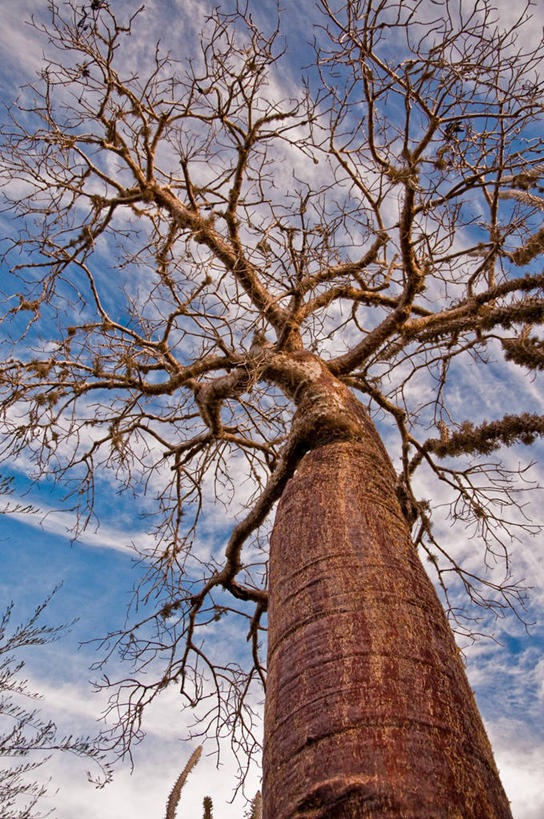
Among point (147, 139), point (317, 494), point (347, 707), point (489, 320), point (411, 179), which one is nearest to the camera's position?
point (347, 707)

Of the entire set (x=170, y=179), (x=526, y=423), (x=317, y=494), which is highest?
Answer: (x=170, y=179)

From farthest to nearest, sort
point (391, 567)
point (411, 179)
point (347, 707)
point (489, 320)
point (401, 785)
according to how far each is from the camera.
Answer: point (489, 320) → point (411, 179) → point (391, 567) → point (347, 707) → point (401, 785)

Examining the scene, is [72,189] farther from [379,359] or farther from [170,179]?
[379,359]

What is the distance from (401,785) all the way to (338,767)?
14 centimetres

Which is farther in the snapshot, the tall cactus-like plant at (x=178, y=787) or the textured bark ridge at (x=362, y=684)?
the tall cactus-like plant at (x=178, y=787)

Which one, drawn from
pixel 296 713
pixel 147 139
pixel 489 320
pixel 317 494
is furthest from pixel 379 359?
pixel 296 713

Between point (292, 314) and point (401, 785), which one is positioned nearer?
point (401, 785)

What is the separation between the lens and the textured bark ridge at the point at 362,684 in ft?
3.64

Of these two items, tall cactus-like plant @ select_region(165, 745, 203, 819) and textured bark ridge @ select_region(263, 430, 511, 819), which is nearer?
textured bark ridge @ select_region(263, 430, 511, 819)

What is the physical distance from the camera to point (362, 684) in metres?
1.30

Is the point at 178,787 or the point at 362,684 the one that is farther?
the point at 178,787

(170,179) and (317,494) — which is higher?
(170,179)

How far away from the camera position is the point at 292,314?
3.16 meters

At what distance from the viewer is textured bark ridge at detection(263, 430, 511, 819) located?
3.64 ft
